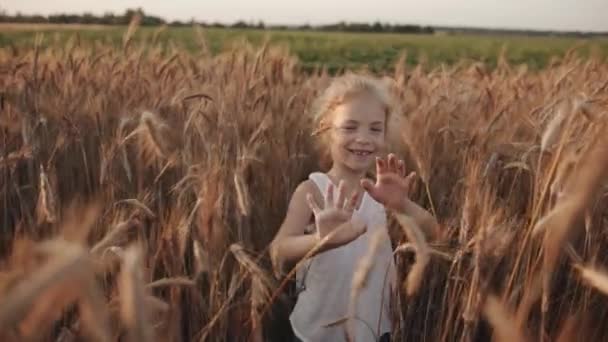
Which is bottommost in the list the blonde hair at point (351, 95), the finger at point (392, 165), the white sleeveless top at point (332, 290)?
the white sleeveless top at point (332, 290)

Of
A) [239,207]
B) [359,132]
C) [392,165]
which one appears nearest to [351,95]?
[359,132]

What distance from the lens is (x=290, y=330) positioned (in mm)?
1820

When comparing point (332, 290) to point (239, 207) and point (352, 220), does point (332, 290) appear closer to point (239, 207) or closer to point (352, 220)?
point (352, 220)

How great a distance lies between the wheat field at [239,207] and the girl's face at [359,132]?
121 mm

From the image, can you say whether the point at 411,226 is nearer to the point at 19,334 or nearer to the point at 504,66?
the point at 19,334

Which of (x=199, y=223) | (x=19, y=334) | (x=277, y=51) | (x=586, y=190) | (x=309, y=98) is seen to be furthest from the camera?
(x=277, y=51)

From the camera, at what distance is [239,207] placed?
1528 mm

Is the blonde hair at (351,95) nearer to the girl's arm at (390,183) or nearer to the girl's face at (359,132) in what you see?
the girl's face at (359,132)

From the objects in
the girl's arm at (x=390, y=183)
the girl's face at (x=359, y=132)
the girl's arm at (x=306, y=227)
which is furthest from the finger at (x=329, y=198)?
the girl's face at (x=359, y=132)

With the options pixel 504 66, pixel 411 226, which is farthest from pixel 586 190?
pixel 504 66

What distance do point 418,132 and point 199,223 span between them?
121cm

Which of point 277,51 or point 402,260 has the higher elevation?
point 277,51

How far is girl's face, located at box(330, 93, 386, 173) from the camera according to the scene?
1.59 m

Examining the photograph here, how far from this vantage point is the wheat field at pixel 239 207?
2.63 ft
